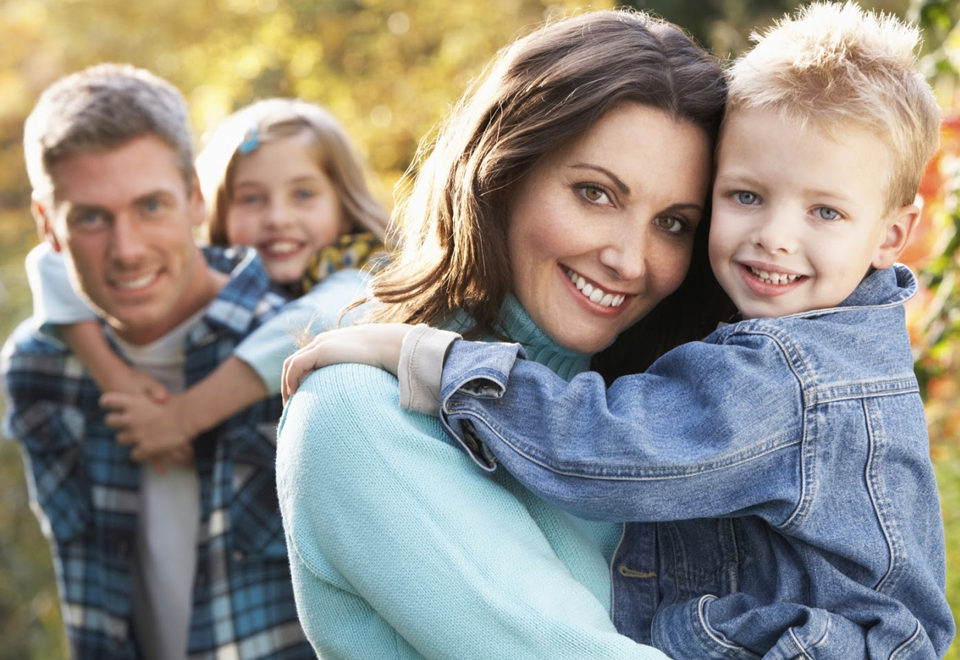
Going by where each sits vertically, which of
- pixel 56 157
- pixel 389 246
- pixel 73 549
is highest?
pixel 56 157

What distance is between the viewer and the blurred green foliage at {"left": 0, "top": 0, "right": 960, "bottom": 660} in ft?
22.9

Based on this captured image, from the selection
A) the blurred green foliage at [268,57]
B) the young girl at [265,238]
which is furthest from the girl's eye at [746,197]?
the blurred green foliage at [268,57]

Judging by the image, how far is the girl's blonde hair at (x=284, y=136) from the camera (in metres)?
3.66

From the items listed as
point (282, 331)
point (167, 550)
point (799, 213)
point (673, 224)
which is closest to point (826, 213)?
point (799, 213)

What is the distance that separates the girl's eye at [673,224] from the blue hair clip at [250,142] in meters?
2.03

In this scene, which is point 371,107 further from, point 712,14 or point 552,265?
point 552,265

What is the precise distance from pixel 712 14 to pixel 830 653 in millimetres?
7788

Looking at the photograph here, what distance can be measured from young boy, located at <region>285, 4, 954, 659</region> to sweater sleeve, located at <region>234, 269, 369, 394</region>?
120 centimetres

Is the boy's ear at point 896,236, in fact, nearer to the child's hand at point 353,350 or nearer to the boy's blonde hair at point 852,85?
the boy's blonde hair at point 852,85

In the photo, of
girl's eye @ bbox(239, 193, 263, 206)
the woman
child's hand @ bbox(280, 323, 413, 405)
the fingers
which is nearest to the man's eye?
the fingers

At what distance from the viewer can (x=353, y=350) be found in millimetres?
1794

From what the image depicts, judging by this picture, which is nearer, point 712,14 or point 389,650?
point 389,650

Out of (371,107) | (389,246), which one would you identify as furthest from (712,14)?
(389,246)

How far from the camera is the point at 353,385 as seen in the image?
67.9 inches
